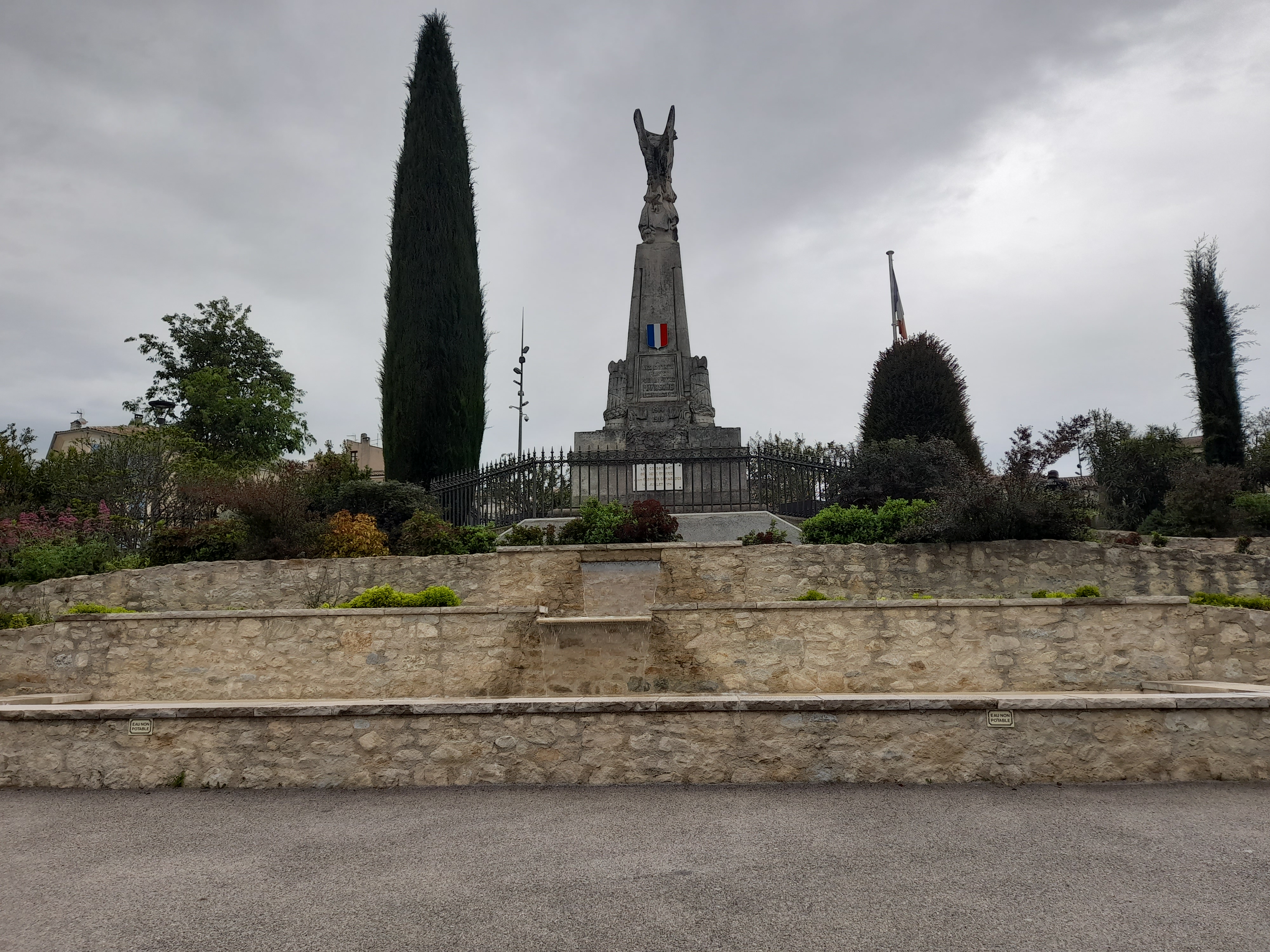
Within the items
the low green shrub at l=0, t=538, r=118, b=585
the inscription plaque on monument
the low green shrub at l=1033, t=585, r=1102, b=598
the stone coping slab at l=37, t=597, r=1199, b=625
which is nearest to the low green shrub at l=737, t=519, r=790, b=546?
the stone coping slab at l=37, t=597, r=1199, b=625

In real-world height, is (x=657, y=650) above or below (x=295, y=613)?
below

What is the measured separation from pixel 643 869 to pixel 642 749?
4.78ft

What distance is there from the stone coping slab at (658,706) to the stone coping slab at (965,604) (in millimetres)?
2567

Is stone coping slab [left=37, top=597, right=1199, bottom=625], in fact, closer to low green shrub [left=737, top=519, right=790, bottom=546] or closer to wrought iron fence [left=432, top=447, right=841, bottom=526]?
low green shrub [left=737, top=519, right=790, bottom=546]

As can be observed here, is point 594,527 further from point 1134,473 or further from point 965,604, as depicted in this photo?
point 1134,473

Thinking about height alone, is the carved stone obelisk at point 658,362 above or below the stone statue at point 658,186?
below

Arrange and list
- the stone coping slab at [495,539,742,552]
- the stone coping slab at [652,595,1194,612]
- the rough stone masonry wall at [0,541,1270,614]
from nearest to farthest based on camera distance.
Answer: the stone coping slab at [652,595,1194,612]
the rough stone masonry wall at [0,541,1270,614]
the stone coping slab at [495,539,742,552]

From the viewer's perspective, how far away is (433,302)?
21.1 meters

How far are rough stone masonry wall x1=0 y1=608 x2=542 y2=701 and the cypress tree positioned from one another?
1035cm

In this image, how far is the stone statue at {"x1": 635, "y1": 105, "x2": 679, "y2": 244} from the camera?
18.9 meters

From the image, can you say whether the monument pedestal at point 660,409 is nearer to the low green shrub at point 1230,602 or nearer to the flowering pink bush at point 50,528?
the low green shrub at point 1230,602

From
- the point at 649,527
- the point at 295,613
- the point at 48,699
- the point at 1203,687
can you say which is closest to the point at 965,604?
the point at 1203,687

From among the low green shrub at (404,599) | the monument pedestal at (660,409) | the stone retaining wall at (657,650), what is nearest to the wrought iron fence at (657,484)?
the monument pedestal at (660,409)

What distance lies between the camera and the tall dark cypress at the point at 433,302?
66.5 ft
